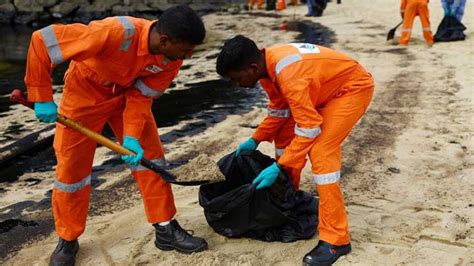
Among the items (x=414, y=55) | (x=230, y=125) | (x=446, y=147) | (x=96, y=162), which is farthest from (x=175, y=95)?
(x=414, y=55)

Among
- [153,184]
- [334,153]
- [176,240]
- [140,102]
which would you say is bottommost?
[176,240]

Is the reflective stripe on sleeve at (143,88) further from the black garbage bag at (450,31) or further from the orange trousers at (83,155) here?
the black garbage bag at (450,31)

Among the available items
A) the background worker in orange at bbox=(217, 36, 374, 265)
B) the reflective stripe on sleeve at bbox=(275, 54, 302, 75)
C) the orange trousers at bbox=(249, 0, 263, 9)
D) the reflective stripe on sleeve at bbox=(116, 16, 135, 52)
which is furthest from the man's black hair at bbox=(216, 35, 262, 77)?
the orange trousers at bbox=(249, 0, 263, 9)

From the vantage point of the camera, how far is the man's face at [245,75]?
302 centimetres

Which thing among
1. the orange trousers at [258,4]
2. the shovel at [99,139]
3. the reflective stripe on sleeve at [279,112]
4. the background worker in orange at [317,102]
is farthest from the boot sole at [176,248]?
the orange trousers at [258,4]

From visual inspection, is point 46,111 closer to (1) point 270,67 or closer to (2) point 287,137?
(1) point 270,67

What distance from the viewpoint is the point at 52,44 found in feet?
8.94

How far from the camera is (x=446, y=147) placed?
5.07 metres

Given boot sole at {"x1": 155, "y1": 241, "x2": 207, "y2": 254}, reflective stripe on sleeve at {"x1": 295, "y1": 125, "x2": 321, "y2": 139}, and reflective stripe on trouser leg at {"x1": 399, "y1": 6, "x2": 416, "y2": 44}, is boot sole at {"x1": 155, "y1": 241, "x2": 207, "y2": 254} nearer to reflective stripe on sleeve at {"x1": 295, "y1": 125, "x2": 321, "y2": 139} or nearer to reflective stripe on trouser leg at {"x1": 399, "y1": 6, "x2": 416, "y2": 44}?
reflective stripe on sleeve at {"x1": 295, "y1": 125, "x2": 321, "y2": 139}

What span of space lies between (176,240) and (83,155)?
0.81 metres

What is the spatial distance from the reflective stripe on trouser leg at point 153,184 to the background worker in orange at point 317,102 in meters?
0.63

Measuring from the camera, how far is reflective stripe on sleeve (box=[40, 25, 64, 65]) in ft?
8.91

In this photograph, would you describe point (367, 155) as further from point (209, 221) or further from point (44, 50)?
point (44, 50)

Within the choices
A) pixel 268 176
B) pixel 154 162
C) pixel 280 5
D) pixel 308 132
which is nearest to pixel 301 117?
pixel 308 132
